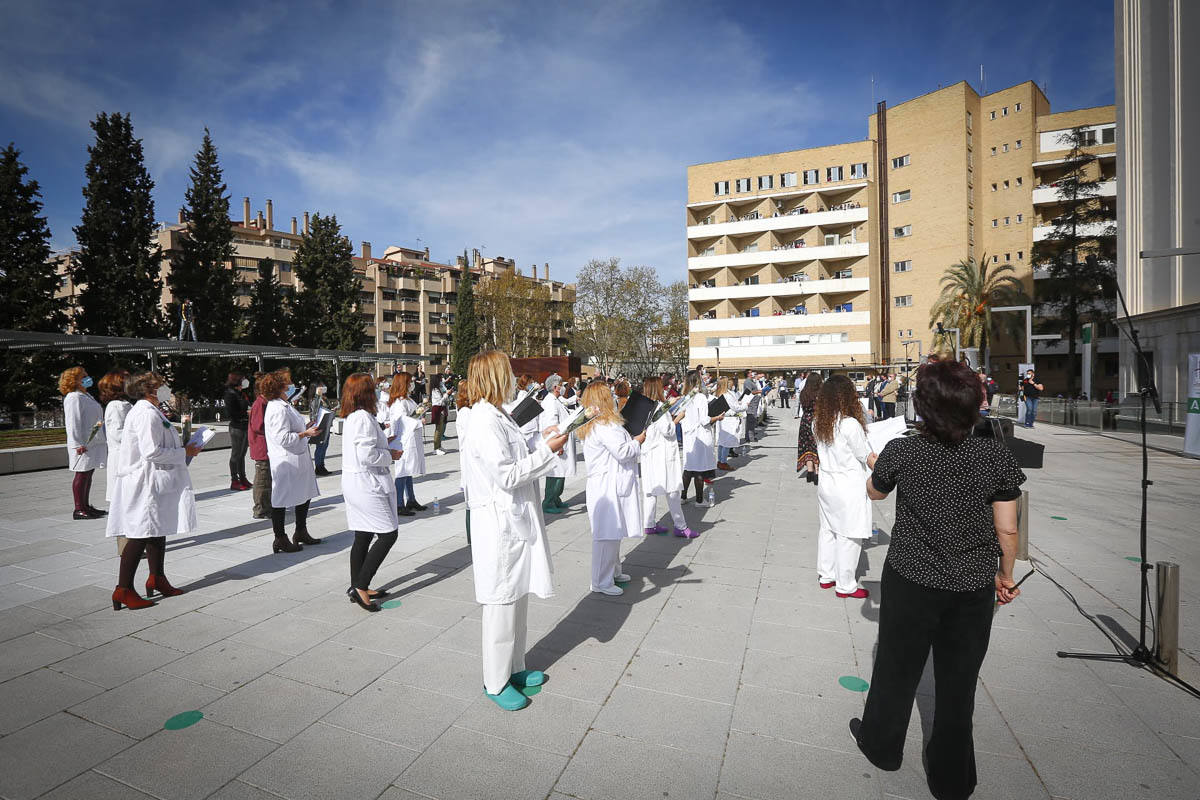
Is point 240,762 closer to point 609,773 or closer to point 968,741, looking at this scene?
point 609,773

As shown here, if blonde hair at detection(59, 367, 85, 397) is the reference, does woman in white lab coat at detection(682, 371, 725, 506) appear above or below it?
below

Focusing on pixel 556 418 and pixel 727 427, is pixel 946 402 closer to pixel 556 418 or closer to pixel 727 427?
pixel 556 418

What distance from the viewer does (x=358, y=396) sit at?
504cm

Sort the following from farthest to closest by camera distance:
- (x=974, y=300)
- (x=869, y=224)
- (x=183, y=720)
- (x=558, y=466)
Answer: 1. (x=869, y=224)
2. (x=974, y=300)
3. (x=558, y=466)
4. (x=183, y=720)

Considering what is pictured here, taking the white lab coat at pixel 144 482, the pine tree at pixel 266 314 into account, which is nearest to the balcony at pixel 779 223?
the pine tree at pixel 266 314

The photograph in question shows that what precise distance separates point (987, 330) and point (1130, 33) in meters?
18.5

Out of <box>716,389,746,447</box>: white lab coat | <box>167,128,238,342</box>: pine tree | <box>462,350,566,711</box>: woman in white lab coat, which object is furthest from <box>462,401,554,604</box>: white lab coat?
<box>167,128,238,342</box>: pine tree

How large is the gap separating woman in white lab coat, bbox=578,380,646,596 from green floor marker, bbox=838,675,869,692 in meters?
1.97

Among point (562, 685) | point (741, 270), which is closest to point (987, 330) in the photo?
point (741, 270)

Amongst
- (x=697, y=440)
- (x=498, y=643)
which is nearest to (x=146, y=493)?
(x=498, y=643)

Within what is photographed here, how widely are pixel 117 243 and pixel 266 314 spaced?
27.9ft

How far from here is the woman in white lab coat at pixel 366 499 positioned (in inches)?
184

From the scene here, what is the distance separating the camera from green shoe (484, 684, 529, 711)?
128 inches

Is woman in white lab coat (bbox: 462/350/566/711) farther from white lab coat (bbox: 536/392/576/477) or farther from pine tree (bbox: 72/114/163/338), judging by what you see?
pine tree (bbox: 72/114/163/338)
